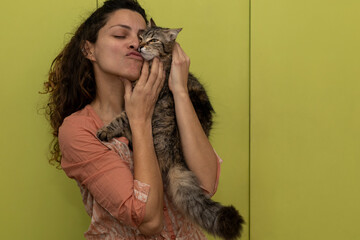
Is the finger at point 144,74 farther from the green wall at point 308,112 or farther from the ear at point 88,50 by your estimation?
the green wall at point 308,112

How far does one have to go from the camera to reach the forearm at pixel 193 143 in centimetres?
141

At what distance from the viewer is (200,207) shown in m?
1.28

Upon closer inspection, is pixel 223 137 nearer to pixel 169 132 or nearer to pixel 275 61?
pixel 275 61

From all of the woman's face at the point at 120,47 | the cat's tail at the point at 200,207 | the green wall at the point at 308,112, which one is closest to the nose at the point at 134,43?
the woman's face at the point at 120,47

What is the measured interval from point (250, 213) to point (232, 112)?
1.89 feet

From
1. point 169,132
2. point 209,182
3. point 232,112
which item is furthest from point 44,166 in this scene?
point 232,112

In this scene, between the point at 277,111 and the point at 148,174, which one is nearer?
the point at 148,174

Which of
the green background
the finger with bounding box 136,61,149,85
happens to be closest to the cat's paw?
the finger with bounding box 136,61,149,85

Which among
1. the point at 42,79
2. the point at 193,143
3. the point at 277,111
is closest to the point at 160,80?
the point at 193,143

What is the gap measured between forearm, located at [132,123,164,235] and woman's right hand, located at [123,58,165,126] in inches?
1.9

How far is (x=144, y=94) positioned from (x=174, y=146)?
0.74 ft

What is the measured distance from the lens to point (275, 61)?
6.77 ft

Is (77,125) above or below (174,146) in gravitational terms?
above

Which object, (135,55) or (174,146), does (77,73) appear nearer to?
(135,55)
